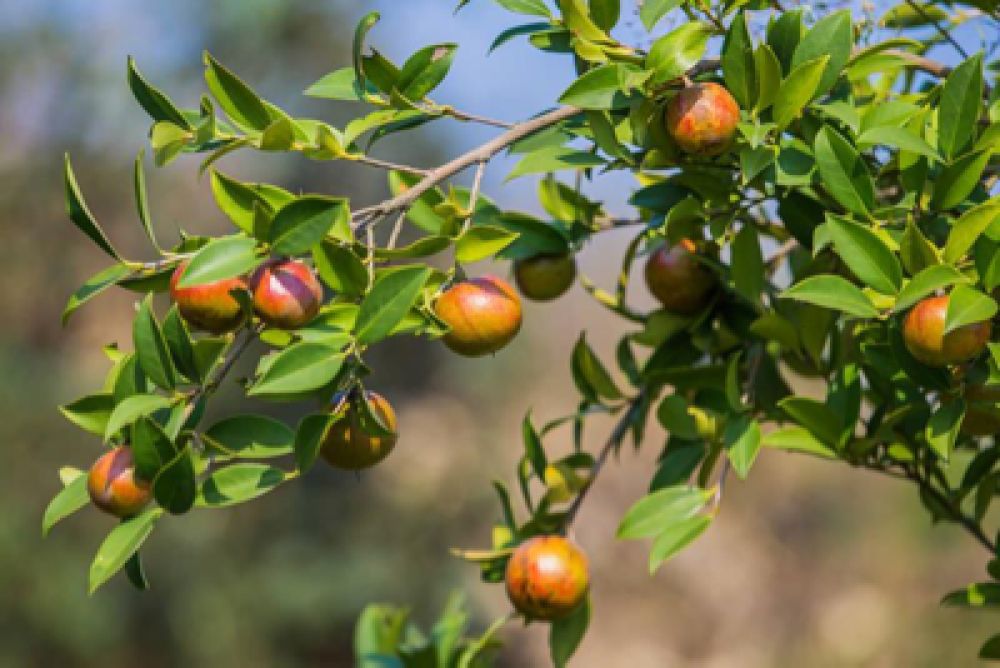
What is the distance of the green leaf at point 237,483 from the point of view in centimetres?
54

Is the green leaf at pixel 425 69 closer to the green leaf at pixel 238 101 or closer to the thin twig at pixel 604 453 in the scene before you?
the green leaf at pixel 238 101

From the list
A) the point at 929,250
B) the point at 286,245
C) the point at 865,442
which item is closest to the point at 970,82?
the point at 929,250

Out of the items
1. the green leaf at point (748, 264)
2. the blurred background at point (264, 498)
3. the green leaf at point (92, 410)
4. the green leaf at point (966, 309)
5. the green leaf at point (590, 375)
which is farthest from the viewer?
the blurred background at point (264, 498)

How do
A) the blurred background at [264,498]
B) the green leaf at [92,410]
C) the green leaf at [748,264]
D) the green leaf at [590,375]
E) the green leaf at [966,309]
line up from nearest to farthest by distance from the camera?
the green leaf at [966,309] → the green leaf at [92,410] → the green leaf at [748,264] → the green leaf at [590,375] → the blurred background at [264,498]

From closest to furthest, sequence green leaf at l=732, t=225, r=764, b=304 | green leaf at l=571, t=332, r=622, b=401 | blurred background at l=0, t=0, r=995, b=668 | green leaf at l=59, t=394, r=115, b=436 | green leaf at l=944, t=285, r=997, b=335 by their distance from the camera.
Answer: green leaf at l=944, t=285, r=997, b=335
green leaf at l=59, t=394, r=115, b=436
green leaf at l=732, t=225, r=764, b=304
green leaf at l=571, t=332, r=622, b=401
blurred background at l=0, t=0, r=995, b=668

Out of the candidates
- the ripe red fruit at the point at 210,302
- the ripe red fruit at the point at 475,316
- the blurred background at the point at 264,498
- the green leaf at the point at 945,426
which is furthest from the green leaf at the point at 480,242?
the blurred background at the point at 264,498

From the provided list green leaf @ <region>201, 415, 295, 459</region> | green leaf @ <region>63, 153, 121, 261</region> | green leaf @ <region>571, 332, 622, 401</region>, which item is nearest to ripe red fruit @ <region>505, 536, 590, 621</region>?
green leaf @ <region>571, 332, 622, 401</region>

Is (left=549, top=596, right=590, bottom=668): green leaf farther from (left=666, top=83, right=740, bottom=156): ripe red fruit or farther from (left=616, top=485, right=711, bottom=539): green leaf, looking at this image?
(left=666, top=83, right=740, bottom=156): ripe red fruit

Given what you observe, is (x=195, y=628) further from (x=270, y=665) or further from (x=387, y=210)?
(x=387, y=210)

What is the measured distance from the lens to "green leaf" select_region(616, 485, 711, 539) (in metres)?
0.70

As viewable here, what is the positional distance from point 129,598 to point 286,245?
3879 mm

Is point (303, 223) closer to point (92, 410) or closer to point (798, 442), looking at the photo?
point (92, 410)

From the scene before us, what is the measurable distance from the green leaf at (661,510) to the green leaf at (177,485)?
266 mm

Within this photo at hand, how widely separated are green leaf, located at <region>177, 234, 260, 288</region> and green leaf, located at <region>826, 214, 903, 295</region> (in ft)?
0.83
